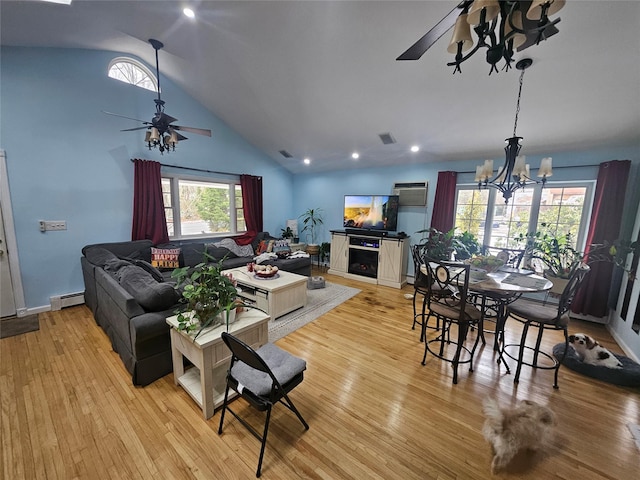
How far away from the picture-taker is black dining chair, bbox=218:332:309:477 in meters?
1.31

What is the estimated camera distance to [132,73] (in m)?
3.92

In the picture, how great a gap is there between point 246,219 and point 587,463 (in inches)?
216

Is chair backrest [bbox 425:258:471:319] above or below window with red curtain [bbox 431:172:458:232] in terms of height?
below

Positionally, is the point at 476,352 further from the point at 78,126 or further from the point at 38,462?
the point at 78,126

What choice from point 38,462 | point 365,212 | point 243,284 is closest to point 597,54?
point 365,212

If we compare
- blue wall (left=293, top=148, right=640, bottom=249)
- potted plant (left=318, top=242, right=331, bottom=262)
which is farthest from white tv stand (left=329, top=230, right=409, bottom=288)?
blue wall (left=293, top=148, right=640, bottom=249)

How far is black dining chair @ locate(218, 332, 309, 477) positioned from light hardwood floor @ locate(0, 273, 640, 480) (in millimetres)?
193

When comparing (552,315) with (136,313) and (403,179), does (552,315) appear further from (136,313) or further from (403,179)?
(136,313)

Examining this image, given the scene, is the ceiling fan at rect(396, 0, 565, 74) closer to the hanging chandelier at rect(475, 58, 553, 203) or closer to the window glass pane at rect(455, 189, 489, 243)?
the hanging chandelier at rect(475, 58, 553, 203)

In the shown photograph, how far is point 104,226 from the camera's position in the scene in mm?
3760

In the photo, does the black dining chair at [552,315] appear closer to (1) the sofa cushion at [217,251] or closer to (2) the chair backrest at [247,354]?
(2) the chair backrest at [247,354]

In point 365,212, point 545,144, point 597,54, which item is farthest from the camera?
point 365,212

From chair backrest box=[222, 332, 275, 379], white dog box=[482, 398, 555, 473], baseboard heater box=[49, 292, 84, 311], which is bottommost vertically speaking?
white dog box=[482, 398, 555, 473]

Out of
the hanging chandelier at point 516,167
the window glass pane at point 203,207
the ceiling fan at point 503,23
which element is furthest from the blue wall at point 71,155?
the ceiling fan at point 503,23
